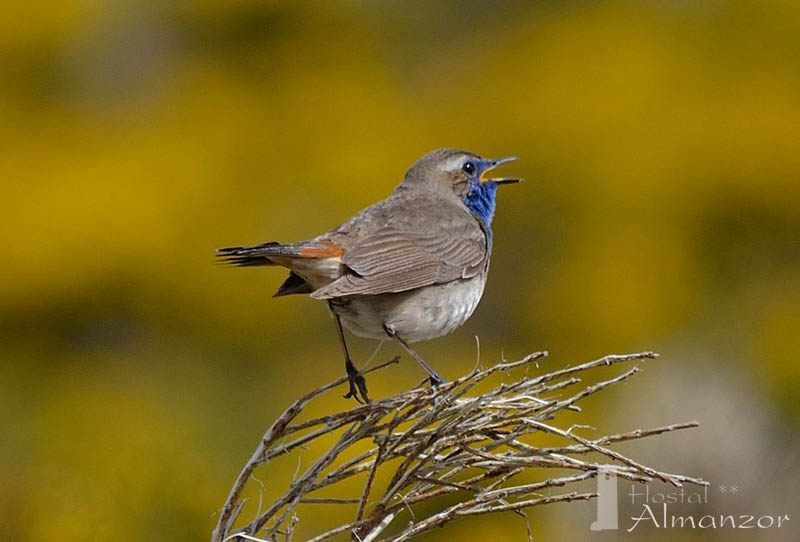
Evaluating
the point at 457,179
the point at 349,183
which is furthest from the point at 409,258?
the point at 349,183

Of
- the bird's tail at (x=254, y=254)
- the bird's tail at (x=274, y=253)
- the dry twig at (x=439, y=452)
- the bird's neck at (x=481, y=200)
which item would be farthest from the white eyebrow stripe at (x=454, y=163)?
the dry twig at (x=439, y=452)

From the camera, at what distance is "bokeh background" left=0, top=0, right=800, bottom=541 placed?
9.39m

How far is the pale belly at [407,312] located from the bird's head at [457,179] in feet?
2.84

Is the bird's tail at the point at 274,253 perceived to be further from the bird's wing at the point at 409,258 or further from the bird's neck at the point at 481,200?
the bird's neck at the point at 481,200

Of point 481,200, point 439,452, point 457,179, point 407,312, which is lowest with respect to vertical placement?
point 439,452

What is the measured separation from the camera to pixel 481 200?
17.5ft

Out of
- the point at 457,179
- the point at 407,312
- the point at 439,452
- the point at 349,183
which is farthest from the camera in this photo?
the point at 349,183

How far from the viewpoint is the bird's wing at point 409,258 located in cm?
416

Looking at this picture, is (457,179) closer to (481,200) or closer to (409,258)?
(481,200)

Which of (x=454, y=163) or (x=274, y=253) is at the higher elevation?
(x=454, y=163)

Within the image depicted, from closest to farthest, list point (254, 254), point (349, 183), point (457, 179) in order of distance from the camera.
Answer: point (254, 254) → point (457, 179) → point (349, 183)

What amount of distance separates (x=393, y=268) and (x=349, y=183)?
A: 6.86m

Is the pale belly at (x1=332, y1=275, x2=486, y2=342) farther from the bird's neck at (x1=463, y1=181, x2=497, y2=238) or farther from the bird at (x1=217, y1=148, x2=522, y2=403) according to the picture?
the bird's neck at (x1=463, y1=181, x2=497, y2=238)

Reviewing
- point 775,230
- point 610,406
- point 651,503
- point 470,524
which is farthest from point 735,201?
point 651,503
